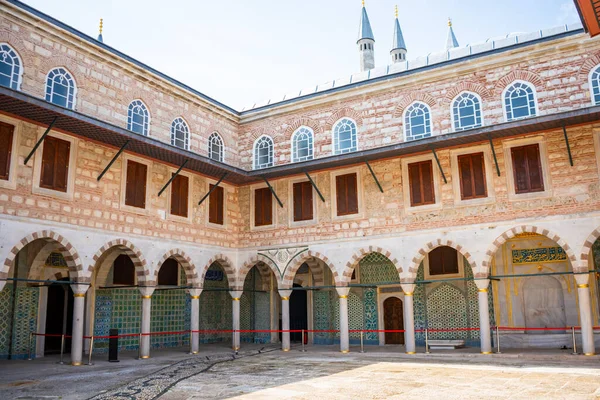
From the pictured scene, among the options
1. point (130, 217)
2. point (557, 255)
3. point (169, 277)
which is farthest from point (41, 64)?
point (557, 255)

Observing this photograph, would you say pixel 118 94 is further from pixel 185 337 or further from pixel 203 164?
pixel 185 337

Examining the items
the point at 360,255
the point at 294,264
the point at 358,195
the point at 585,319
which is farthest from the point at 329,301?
the point at 585,319

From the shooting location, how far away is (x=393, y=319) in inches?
625

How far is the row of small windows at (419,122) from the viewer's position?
13.0m

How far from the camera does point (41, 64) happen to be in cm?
1162

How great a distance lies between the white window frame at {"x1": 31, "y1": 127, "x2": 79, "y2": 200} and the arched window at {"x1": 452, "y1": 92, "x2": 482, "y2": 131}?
29.0 feet

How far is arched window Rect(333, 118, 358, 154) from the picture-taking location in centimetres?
1494

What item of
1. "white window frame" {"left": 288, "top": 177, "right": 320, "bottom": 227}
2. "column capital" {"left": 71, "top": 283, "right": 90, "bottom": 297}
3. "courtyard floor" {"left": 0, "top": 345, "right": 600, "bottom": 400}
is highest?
"white window frame" {"left": 288, "top": 177, "right": 320, "bottom": 227}

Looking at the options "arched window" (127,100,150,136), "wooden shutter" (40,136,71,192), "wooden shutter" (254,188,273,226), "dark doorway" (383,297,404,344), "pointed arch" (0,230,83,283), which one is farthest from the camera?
"dark doorway" (383,297,404,344)

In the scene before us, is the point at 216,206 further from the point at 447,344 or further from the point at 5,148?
the point at 447,344

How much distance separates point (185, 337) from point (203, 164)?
5875 mm

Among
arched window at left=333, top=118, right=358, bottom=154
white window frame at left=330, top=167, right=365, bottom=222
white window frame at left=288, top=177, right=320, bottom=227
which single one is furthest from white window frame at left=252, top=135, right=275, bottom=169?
white window frame at left=330, top=167, right=365, bottom=222

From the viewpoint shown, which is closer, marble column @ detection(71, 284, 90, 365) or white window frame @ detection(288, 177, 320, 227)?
marble column @ detection(71, 284, 90, 365)

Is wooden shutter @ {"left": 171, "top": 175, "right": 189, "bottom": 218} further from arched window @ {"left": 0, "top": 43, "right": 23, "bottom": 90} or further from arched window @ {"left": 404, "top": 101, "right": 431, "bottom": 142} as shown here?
arched window @ {"left": 404, "top": 101, "right": 431, "bottom": 142}
